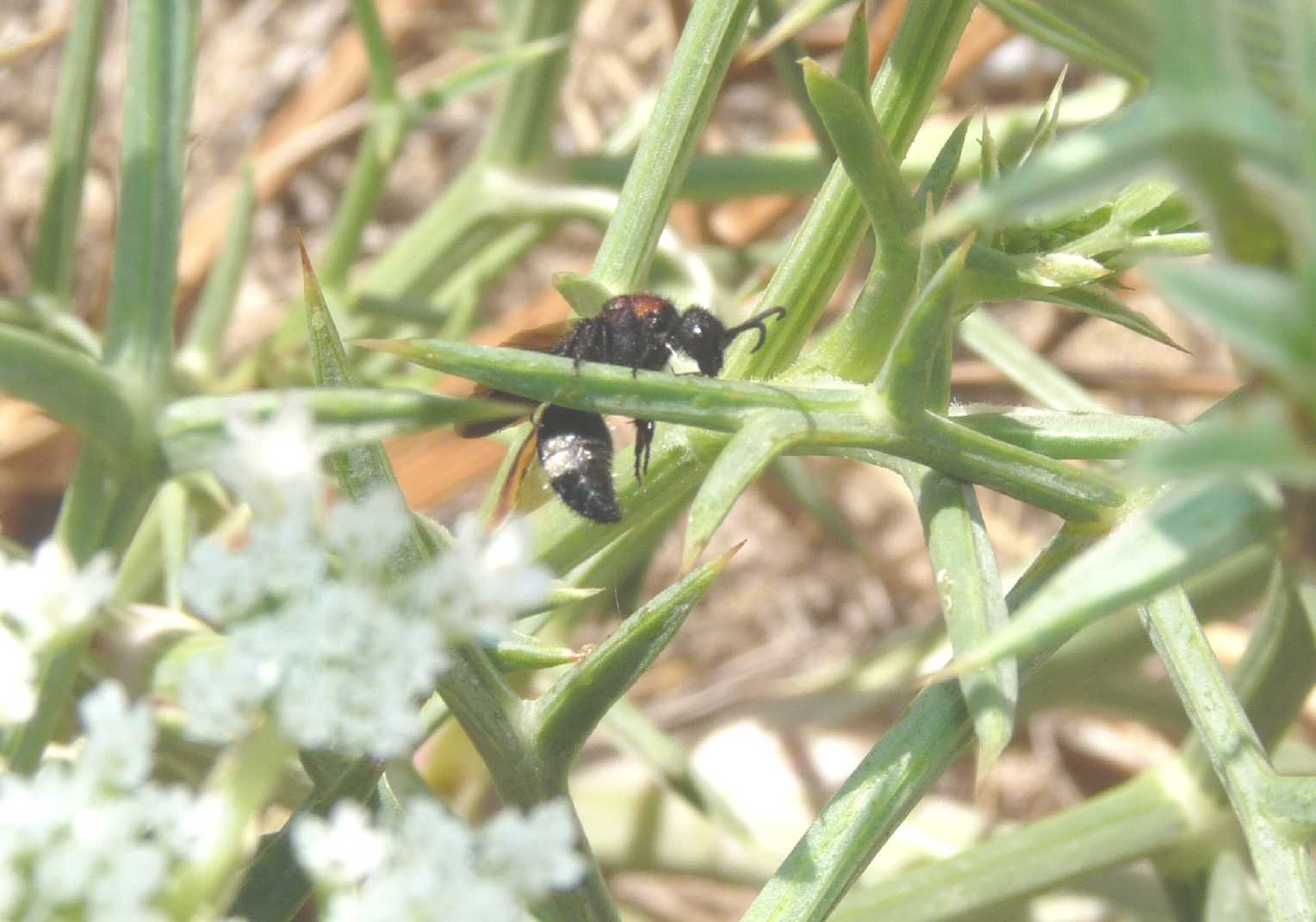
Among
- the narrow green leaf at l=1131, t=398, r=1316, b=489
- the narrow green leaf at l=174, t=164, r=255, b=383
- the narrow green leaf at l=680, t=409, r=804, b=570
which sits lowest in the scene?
the narrow green leaf at l=174, t=164, r=255, b=383

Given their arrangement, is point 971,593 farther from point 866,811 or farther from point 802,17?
point 802,17

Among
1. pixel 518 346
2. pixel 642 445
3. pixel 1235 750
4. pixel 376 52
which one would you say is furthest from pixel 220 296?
pixel 1235 750

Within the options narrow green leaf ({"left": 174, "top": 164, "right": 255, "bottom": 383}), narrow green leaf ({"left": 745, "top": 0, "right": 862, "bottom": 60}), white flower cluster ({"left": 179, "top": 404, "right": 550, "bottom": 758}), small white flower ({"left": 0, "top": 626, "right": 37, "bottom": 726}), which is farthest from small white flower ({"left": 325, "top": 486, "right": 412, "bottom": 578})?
narrow green leaf ({"left": 174, "top": 164, "right": 255, "bottom": 383})

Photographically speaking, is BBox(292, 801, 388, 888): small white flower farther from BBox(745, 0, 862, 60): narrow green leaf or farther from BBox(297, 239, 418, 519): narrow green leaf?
BBox(745, 0, 862, 60): narrow green leaf

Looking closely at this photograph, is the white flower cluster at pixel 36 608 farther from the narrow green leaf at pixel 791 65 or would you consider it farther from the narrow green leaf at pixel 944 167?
the narrow green leaf at pixel 791 65

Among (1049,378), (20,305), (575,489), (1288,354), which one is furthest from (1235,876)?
(20,305)

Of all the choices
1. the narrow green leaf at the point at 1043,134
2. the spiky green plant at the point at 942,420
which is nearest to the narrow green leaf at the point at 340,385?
the spiky green plant at the point at 942,420
